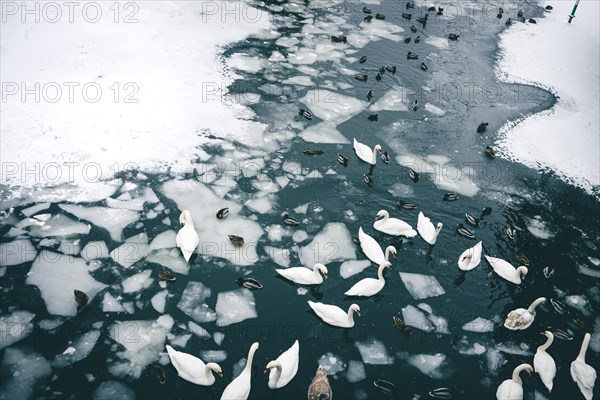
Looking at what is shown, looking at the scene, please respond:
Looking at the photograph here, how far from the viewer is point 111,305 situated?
496 cm

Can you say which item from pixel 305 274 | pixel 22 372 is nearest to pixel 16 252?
pixel 22 372

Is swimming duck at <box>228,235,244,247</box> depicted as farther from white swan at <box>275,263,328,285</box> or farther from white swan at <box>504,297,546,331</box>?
white swan at <box>504,297,546,331</box>

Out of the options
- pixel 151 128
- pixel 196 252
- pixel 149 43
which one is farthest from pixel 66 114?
pixel 196 252

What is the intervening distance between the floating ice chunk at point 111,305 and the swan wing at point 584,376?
5.11m

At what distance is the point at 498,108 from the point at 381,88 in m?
2.50

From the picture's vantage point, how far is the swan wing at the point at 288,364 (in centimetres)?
441

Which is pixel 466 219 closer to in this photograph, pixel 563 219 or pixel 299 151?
pixel 563 219

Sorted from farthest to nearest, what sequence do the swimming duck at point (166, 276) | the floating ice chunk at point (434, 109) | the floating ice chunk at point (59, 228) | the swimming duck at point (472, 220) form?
the floating ice chunk at point (434, 109) < the swimming duck at point (472, 220) < the floating ice chunk at point (59, 228) < the swimming duck at point (166, 276)

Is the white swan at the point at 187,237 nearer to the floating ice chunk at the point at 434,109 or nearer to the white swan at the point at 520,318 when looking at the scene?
the white swan at the point at 520,318

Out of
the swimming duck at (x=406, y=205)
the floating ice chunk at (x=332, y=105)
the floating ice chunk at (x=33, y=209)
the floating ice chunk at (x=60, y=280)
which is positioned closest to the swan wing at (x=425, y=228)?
the swimming duck at (x=406, y=205)

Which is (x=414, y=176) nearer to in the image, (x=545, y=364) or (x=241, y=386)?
(x=545, y=364)

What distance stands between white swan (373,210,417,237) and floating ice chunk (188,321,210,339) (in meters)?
2.77

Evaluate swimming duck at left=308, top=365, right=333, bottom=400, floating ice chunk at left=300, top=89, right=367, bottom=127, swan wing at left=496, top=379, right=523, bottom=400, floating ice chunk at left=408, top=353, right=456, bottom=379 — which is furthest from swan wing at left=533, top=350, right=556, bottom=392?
floating ice chunk at left=300, top=89, right=367, bottom=127

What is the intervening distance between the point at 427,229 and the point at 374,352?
2092mm
